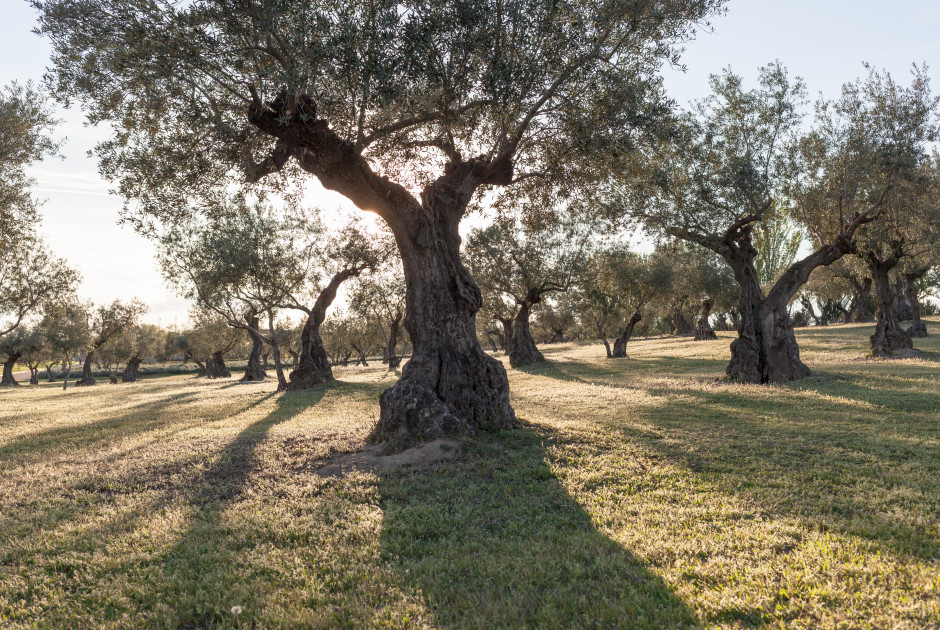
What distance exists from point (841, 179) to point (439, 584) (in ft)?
78.4

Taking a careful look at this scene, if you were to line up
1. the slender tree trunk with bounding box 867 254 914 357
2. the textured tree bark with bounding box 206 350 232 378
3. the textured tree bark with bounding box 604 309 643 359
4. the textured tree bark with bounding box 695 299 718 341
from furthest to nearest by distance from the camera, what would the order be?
the textured tree bark with bounding box 206 350 232 378
the textured tree bark with bounding box 695 299 718 341
the textured tree bark with bounding box 604 309 643 359
the slender tree trunk with bounding box 867 254 914 357

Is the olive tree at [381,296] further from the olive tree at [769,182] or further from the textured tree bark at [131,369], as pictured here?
the textured tree bark at [131,369]

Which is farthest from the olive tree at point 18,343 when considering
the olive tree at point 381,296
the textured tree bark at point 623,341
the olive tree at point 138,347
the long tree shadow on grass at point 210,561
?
the long tree shadow on grass at point 210,561

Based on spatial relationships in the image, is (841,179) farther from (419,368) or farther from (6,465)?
(6,465)

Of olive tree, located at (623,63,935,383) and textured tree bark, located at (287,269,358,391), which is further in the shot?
Result: textured tree bark, located at (287,269,358,391)

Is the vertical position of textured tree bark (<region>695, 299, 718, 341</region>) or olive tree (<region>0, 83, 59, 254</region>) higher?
olive tree (<region>0, 83, 59, 254</region>)

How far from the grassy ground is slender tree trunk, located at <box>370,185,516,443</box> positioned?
1.08 m

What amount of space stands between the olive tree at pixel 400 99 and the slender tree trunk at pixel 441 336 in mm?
34

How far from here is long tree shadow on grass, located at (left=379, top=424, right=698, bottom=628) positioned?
407 cm

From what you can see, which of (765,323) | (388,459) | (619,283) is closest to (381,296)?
(619,283)

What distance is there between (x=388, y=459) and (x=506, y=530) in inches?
162

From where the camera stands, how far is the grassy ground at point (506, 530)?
423 centimetres

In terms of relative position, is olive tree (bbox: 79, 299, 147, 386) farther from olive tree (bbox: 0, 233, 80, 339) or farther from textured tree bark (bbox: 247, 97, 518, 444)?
textured tree bark (bbox: 247, 97, 518, 444)

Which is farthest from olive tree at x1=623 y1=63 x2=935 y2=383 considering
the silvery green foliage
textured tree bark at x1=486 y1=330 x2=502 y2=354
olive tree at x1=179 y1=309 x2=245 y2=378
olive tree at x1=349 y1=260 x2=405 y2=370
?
textured tree bark at x1=486 y1=330 x2=502 y2=354
